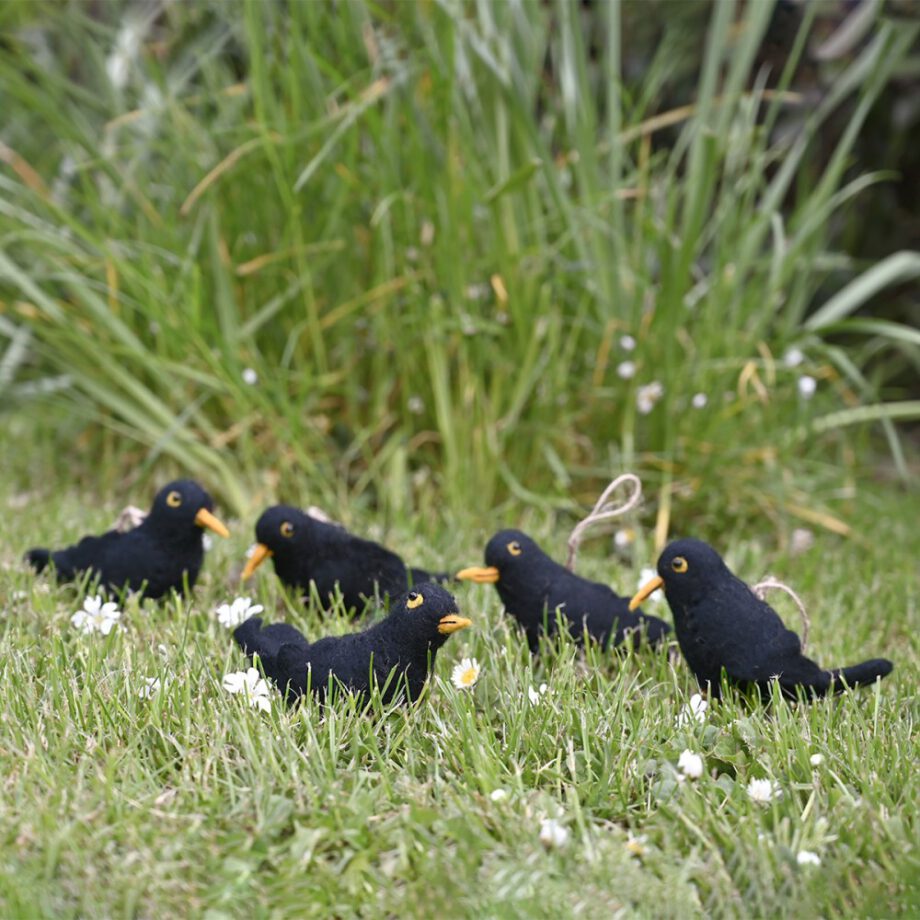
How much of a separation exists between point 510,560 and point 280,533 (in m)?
0.51

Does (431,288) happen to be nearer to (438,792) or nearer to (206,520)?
(206,520)

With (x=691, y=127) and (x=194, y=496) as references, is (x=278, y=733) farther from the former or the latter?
(x=691, y=127)

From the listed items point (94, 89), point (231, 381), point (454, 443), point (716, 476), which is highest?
point (94, 89)

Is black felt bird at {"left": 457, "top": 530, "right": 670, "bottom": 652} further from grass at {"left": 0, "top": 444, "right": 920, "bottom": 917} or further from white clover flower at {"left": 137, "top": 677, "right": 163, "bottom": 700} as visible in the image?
white clover flower at {"left": 137, "top": 677, "right": 163, "bottom": 700}

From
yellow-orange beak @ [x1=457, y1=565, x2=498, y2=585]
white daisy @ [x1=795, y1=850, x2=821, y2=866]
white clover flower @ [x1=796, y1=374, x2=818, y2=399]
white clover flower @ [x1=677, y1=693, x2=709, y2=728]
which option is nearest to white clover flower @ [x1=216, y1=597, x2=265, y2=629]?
yellow-orange beak @ [x1=457, y1=565, x2=498, y2=585]

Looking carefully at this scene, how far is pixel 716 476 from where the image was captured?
335 cm

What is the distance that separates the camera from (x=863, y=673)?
6.53 ft

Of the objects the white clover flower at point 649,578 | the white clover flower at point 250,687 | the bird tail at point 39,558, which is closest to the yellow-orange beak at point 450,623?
the white clover flower at point 250,687

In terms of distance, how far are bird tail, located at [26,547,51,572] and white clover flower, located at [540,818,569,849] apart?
1426mm

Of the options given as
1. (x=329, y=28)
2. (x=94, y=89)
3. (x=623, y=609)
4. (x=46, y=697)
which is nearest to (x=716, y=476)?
(x=623, y=609)

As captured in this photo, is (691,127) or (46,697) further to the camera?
(691,127)

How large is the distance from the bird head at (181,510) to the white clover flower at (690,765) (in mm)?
1163

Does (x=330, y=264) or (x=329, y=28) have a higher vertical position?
(x=329, y=28)

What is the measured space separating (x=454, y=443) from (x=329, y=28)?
1.30 m
